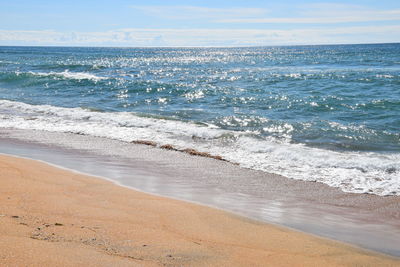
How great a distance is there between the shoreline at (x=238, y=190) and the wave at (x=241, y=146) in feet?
1.80

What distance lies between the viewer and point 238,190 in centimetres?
689

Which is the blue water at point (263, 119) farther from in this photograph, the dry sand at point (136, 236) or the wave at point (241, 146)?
the dry sand at point (136, 236)

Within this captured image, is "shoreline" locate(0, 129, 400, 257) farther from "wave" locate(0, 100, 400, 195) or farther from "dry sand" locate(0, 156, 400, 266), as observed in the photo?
"wave" locate(0, 100, 400, 195)

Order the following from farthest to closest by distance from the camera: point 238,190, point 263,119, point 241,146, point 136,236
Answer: point 263,119 → point 241,146 → point 238,190 → point 136,236

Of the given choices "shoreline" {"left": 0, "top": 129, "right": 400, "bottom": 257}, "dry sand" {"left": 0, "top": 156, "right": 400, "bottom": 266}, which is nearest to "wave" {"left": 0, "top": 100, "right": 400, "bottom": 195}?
"shoreline" {"left": 0, "top": 129, "right": 400, "bottom": 257}

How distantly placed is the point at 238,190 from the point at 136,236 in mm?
2859

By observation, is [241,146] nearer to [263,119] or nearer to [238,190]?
[238,190]

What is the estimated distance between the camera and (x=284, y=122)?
13.6m

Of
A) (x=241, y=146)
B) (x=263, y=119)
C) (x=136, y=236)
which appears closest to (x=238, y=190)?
(x=136, y=236)

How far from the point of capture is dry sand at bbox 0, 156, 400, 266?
3689 mm

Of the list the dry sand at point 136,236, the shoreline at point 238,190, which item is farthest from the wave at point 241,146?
the dry sand at point 136,236

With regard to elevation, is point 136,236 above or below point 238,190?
above

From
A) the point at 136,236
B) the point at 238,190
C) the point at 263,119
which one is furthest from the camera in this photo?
the point at 263,119

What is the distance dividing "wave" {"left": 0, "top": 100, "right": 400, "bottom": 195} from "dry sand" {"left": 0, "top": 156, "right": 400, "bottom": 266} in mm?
2796
